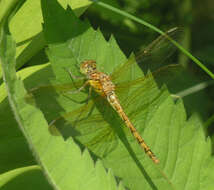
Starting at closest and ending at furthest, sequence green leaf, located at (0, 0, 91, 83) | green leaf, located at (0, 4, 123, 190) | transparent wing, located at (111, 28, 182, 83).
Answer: green leaf, located at (0, 4, 123, 190)
green leaf, located at (0, 0, 91, 83)
transparent wing, located at (111, 28, 182, 83)

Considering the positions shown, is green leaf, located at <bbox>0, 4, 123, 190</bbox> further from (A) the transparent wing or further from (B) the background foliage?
(A) the transparent wing

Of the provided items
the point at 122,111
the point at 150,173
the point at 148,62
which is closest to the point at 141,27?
the point at 148,62

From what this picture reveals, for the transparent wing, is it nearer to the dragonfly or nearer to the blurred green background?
the dragonfly

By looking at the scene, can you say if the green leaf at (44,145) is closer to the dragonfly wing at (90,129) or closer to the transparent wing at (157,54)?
the dragonfly wing at (90,129)

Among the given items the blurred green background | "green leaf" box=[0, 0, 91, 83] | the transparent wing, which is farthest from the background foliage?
the blurred green background

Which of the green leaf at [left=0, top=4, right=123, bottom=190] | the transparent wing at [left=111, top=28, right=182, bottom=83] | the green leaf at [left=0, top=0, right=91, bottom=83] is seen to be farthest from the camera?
the transparent wing at [left=111, top=28, right=182, bottom=83]

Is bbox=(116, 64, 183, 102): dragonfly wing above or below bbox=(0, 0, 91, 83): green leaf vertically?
below

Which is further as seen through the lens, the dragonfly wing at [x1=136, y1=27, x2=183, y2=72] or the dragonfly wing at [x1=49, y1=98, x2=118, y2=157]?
the dragonfly wing at [x1=136, y1=27, x2=183, y2=72]

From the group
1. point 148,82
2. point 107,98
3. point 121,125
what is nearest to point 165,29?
point 148,82
